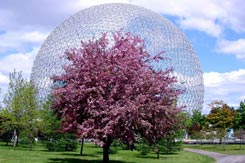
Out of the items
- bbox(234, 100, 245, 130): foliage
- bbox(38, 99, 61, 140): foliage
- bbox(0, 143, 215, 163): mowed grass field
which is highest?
bbox(234, 100, 245, 130): foliage

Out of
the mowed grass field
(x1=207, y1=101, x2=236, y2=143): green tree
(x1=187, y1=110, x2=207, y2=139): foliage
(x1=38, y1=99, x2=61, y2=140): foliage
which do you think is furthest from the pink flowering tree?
(x1=187, y1=110, x2=207, y2=139): foliage

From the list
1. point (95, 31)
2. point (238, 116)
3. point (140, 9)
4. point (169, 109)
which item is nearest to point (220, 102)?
point (238, 116)

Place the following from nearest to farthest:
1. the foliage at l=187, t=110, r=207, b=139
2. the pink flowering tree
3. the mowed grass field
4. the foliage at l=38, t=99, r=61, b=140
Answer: the pink flowering tree, the mowed grass field, the foliage at l=38, t=99, r=61, b=140, the foliage at l=187, t=110, r=207, b=139

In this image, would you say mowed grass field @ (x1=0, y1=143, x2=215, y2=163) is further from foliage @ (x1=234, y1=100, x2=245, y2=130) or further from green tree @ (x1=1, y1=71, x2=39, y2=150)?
foliage @ (x1=234, y1=100, x2=245, y2=130)

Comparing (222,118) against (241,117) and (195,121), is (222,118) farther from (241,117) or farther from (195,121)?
(195,121)

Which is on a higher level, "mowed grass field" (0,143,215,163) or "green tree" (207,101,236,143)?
"green tree" (207,101,236,143)

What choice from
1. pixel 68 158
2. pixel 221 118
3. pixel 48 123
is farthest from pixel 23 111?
pixel 221 118

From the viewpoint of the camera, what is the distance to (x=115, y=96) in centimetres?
2106

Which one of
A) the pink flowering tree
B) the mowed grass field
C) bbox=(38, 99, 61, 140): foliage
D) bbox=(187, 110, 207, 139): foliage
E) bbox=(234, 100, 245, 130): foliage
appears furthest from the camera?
bbox=(187, 110, 207, 139): foliage

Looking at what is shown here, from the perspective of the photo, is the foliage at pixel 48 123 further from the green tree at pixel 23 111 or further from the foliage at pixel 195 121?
the foliage at pixel 195 121

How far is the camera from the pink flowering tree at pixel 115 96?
800 inches

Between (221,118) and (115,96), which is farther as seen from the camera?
(221,118)

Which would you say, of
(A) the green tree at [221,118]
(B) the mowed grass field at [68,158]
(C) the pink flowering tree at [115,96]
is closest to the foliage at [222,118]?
(A) the green tree at [221,118]

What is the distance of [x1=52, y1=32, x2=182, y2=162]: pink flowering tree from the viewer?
20328 mm
